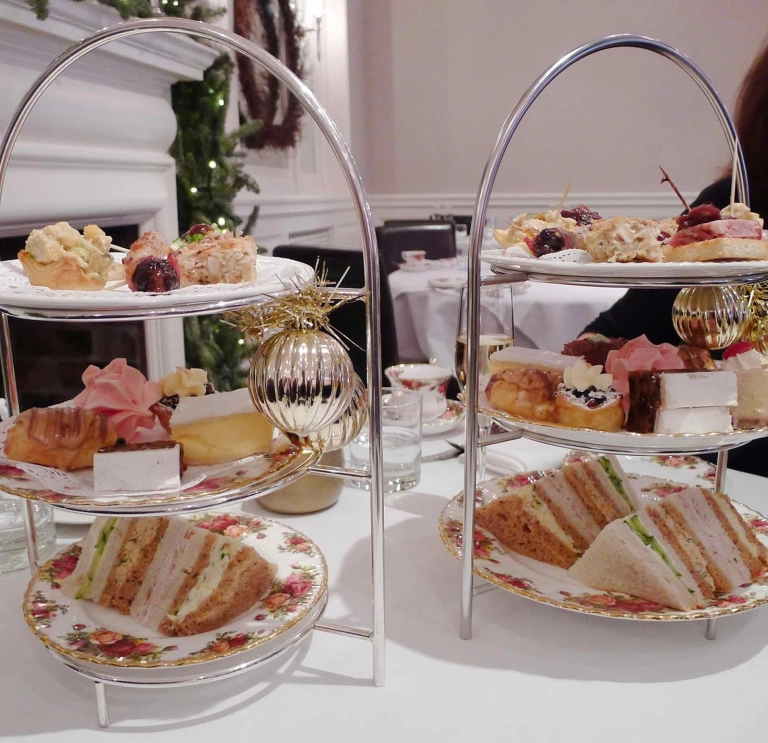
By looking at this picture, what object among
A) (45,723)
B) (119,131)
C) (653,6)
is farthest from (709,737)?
(653,6)

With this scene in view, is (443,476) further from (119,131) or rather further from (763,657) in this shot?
(119,131)

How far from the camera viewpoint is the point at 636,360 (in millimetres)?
865

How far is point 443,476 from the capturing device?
4.33 ft

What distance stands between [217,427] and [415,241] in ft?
10.5

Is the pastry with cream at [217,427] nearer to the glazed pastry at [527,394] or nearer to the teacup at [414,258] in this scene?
the glazed pastry at [527,394]

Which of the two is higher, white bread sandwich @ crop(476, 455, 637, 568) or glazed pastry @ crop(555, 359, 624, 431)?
glazed pastry @ crop(555, 359, 624, 431)

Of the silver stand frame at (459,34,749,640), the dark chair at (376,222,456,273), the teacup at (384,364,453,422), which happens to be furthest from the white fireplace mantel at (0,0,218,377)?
the dark chair at (376,222,456,273)

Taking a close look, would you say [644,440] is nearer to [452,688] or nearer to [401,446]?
[452,688]

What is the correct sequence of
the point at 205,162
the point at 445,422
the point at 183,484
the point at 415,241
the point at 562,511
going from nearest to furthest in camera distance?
1. the point at 183,484
2. the point at 562,511
3. the point at 445,422
4. the point at 205,162
5. the point at 415,241

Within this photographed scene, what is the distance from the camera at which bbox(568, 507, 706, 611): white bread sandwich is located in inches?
31.5

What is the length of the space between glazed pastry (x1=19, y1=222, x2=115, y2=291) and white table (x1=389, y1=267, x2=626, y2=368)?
1.56m

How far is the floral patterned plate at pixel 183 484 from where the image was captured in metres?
0.67

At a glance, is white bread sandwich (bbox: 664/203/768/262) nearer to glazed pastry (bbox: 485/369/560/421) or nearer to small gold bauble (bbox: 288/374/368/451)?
glazed pastry (bbox: 485/369/560/421)

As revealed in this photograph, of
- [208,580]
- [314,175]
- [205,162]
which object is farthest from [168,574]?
[314,175]
